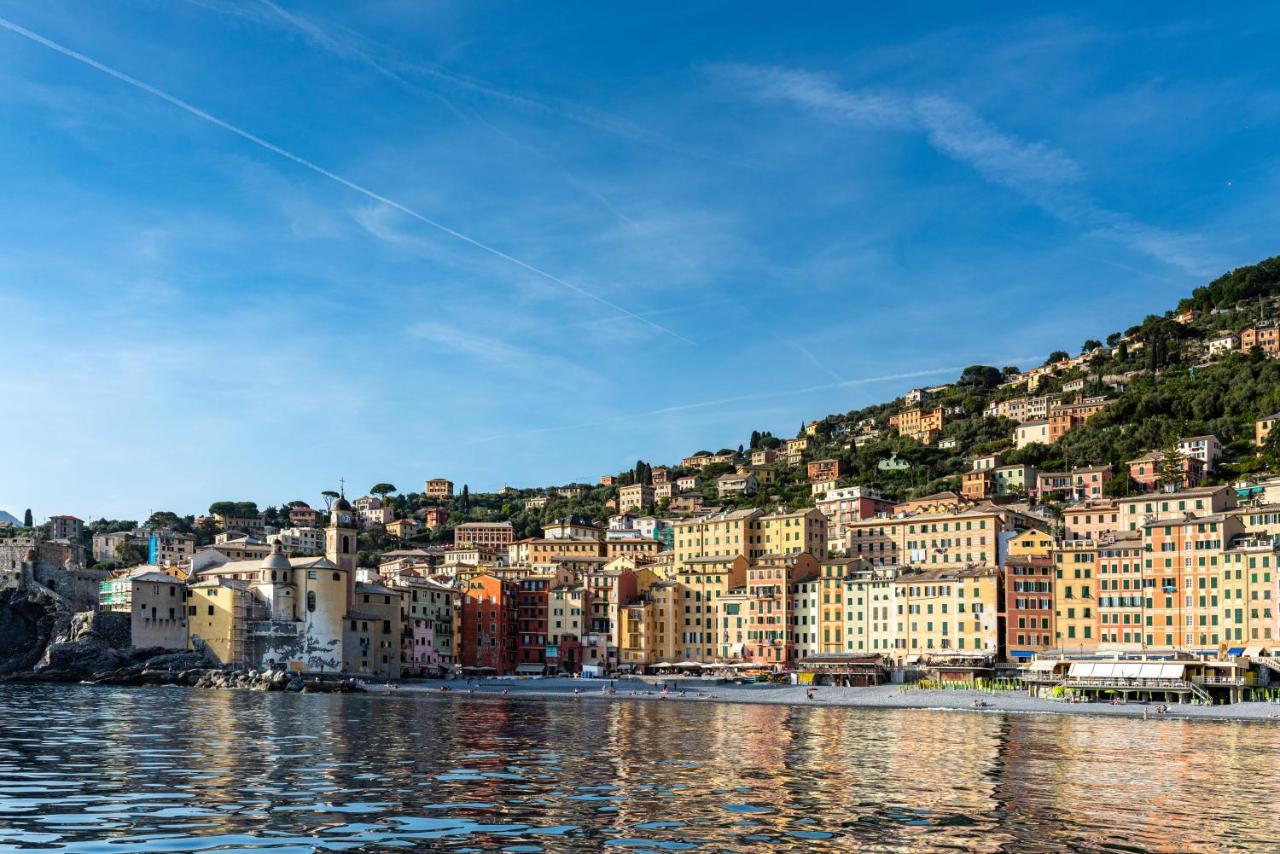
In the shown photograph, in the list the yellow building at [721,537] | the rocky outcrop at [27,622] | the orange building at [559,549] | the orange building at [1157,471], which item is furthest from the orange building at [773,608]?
the rocky outcrop at [27,622]

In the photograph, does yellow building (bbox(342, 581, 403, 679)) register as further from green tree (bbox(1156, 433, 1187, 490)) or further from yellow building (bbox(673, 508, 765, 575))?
green tree (bbox(1156, 433, 1187, 490))

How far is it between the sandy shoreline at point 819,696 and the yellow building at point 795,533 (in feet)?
76.2

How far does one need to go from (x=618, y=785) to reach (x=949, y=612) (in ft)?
253

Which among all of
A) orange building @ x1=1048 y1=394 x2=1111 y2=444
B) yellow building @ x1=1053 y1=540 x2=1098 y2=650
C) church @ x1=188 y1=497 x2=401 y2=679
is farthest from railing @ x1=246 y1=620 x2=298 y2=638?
orange building @ x1=1048 y1=394 x2=1111 y2=444

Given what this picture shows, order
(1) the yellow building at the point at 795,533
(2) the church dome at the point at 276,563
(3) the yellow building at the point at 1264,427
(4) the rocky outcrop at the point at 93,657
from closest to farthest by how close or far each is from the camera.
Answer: (4) the rocky outcrop at the point at 93,657 < (2) the church dome at the point at 276,563 < (1) the yellow building at the point at 795,533 < (3) the yellow building at the point at 1264,427

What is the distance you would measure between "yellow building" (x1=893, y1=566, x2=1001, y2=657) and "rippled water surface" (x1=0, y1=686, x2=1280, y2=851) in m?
41.2

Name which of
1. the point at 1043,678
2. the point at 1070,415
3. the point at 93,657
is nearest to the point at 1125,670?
the point at 1043,678

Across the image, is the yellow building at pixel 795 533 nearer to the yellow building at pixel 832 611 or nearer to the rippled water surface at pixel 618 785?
the yellow building at pixel 832 611

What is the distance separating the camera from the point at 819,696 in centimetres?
9538

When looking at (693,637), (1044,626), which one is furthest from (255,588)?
(1044,626)

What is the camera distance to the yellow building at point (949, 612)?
347 ft

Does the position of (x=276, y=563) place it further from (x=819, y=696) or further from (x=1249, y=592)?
(x=1249, y=592)

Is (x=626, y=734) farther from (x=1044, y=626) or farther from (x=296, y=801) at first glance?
(x=1044, y=626)

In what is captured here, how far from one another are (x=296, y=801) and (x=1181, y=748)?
118 feet
